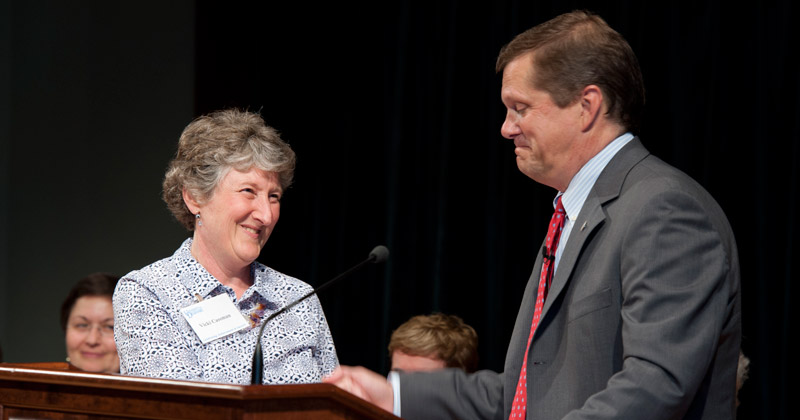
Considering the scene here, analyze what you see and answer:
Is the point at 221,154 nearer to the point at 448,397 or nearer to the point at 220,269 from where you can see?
the point at 220,269

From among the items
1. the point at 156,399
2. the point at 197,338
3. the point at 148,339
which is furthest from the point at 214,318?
the point at 156,399

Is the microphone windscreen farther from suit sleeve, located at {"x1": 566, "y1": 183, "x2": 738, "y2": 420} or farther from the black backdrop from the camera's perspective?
the black backdrop

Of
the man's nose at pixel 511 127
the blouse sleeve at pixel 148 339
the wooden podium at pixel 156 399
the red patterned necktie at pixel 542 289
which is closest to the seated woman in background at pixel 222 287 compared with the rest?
the blouse sleeve at pixel 148 339

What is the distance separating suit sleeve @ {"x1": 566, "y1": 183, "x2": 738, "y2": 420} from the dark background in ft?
7.11

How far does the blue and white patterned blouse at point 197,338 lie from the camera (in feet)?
7.59

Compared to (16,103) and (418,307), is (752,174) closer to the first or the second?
(418,307)

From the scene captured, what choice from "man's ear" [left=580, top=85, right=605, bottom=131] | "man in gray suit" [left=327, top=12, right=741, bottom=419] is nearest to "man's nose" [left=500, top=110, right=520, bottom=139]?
"man in gray suit" [left=327, top=12, right=741, bottom=419]

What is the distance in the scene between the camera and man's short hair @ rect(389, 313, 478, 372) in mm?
3654

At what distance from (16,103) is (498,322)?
9.95 feet

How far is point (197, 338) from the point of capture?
2.39m

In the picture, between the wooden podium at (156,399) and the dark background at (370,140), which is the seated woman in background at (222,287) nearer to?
the wooden podium at (156,399)

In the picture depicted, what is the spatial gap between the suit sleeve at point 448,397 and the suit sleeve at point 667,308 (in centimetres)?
50

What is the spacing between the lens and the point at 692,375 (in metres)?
1.71

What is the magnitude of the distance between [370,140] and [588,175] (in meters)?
2.74
